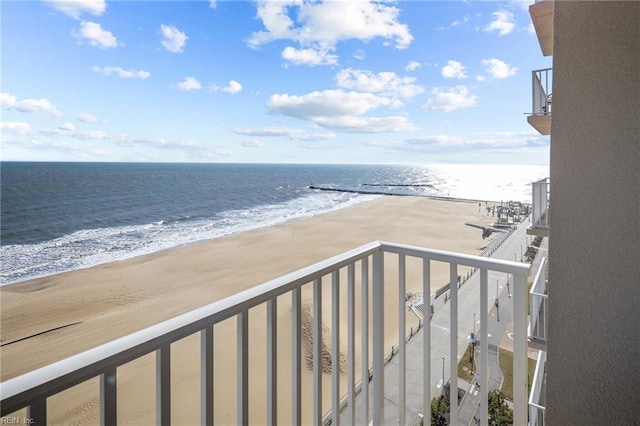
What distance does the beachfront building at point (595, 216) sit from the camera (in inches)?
29.2

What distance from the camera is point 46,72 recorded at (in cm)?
925

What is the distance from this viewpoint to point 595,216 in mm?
766

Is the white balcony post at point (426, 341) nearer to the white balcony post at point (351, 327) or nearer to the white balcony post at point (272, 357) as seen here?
the white balcony post at point (351, 327)

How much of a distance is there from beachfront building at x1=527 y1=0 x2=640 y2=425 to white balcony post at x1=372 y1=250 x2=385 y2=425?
0.72 m

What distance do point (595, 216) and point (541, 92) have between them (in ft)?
9.25

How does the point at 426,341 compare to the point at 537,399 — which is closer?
the point at 426,341

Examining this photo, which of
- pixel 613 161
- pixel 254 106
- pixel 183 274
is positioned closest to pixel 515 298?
pixel 613 161

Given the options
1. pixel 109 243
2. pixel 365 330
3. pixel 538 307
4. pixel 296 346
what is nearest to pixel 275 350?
pixel 296 346

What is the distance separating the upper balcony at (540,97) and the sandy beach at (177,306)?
4.17 metres

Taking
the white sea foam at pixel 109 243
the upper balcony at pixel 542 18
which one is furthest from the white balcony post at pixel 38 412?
the white sea foam at pixel 109 243

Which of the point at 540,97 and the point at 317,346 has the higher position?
the point at 540,97

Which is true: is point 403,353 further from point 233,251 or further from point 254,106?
point 254,106

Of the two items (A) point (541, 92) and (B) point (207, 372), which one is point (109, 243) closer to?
(A) point (541, 92)

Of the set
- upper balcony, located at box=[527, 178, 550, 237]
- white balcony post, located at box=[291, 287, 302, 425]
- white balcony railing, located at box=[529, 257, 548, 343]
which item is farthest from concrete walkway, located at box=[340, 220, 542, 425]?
white balcony post, located at box=[291, 287, 302, 425]
